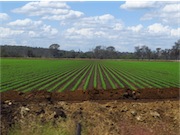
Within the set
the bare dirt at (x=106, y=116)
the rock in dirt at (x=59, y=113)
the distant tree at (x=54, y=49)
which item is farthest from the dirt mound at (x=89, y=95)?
the distant tree at (x=54, y=49)

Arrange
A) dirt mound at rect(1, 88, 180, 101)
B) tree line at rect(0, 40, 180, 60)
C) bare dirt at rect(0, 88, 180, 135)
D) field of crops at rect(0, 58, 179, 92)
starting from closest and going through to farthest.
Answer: bare dirt at rect(0, 88, 180, 135) → dirt mound at rect(1, 88, 180, 101) → field of crops at rect(0, 58, 179, 92) → tree line at rect(0, 40, 180, 60)

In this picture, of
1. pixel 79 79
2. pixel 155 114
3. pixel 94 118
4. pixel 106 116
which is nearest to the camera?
pixel 94 118

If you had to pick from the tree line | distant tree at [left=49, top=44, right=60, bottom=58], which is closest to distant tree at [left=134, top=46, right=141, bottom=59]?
the tree line

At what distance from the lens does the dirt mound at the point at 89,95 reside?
572 inches

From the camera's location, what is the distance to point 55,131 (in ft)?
34.7

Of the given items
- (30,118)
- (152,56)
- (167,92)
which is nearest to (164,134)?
(30,118)

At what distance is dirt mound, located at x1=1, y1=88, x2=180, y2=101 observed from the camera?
572 inches

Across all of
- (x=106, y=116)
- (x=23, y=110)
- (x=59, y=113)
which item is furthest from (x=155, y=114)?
(x=23, y=110)

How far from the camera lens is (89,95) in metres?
15.3

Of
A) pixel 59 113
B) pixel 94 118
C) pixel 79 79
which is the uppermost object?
pixel 59 113

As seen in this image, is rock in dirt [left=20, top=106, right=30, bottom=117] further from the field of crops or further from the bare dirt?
the field of crops

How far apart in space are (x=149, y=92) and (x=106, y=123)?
5.59m

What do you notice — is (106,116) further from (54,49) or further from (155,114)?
(54,49)

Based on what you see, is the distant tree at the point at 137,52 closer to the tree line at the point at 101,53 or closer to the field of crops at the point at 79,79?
the tree line at the point at 101,53
